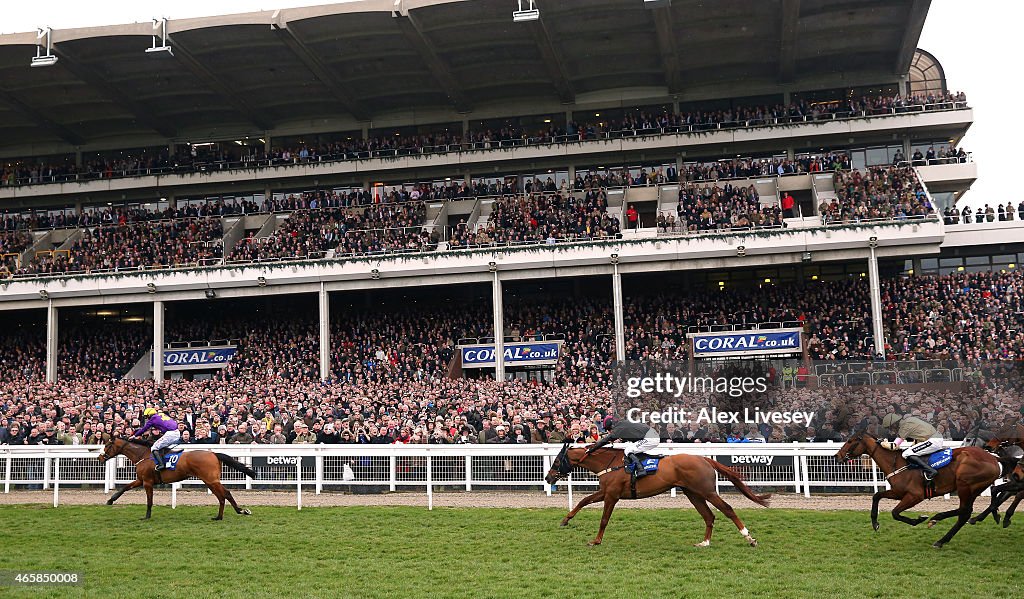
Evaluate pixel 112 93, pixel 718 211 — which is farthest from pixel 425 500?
pixel 112 93

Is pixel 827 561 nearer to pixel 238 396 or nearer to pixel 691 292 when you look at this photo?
pixel 238 396

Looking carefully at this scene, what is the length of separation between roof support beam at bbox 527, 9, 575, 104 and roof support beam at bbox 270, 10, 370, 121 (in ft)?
26.8

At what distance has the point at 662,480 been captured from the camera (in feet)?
34.8

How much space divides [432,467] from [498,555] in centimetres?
505

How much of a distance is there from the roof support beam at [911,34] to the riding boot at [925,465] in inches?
1047

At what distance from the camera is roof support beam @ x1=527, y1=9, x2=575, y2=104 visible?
108ft

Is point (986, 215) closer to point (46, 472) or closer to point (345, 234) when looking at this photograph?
point (345, 234)

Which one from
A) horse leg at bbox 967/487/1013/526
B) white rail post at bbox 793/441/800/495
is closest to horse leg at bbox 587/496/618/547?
horse leg at bbox 967/487/1013/526

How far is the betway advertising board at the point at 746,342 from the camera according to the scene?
1164 inches

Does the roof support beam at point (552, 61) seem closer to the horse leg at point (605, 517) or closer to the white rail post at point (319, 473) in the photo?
the white rail post at point (319, 473)

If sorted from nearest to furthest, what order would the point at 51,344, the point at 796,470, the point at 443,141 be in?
the point at 796,470 → the point at 51,344 → the point at 443,141

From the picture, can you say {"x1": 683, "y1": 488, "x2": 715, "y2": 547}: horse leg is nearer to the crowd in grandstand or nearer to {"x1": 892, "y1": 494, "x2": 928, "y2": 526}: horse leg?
{"x1": 892, "y1": 494, "x2": 928, "y2": 526}: horse leg

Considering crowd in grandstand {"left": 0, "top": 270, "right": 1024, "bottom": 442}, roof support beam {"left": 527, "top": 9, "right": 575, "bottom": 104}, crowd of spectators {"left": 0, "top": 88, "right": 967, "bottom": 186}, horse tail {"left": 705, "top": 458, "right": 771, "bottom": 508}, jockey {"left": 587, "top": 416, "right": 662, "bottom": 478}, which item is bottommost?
horse tail {"left": 705, "top": 458, "right": 771, "bottom": 508}

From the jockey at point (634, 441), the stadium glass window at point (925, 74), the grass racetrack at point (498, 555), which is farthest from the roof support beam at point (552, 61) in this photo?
the jockey at point (634, 441)
